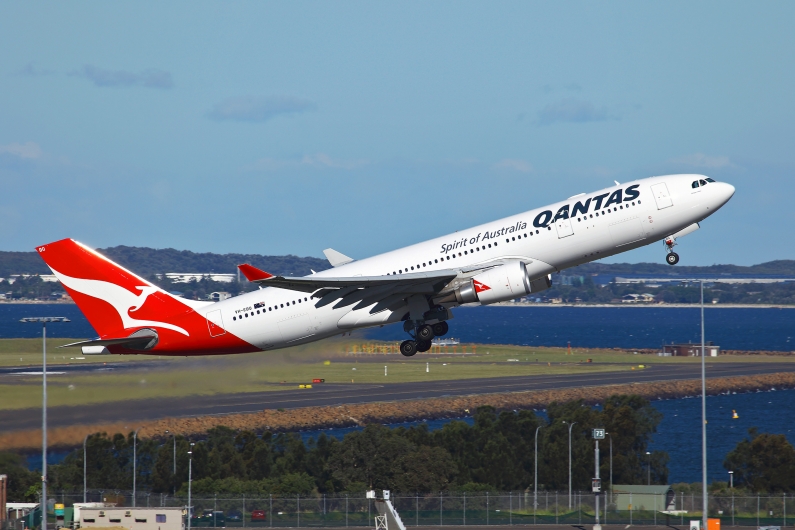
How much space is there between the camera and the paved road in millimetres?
60156

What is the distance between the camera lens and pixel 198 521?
62.8 metres

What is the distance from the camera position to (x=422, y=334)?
4578 cm

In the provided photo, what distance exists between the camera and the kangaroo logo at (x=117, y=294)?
47969mm

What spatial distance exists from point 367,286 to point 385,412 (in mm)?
75508

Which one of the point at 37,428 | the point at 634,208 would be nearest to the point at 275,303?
the point at 634,208

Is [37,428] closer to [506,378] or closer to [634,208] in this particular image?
[634,208]

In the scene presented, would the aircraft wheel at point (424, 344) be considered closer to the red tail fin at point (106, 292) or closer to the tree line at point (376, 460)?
the red tail fin at point (106, 292)

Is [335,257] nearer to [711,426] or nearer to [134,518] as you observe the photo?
[134,518]

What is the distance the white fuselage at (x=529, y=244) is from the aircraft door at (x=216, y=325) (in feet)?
0.88

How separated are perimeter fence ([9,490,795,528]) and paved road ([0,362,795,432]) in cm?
611

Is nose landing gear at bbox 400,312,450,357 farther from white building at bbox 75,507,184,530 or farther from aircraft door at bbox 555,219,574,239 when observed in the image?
white building at bbox 75,507,184,530

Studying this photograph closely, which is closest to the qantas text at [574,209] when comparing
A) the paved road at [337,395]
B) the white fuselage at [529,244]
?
the white fuselage at [529,244]

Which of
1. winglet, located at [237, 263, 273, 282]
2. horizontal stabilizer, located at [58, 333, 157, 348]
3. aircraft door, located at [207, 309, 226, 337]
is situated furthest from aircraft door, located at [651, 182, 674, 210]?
horizontal stabilizer, located at [58, 333, 157, 348]

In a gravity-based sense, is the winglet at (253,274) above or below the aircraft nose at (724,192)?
below
